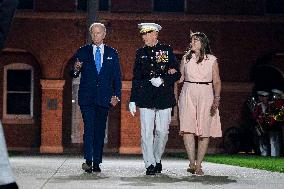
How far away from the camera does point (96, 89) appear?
8.74m

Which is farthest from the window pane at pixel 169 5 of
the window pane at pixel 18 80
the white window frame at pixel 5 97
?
the window pane at pixel 18 80

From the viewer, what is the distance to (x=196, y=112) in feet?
29.0

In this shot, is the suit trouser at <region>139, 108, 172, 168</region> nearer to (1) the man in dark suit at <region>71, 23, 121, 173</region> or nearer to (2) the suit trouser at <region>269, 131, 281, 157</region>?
(1) the man in dark suit at <region>71, 23, 121, 173</region>

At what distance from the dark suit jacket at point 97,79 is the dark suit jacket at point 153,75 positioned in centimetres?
29

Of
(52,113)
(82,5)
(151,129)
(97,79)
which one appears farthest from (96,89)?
(82,5)

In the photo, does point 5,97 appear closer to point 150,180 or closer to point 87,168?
point 87,168

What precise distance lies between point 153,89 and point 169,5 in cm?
1584

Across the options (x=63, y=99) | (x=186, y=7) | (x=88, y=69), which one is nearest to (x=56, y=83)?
(x=63, y=99)

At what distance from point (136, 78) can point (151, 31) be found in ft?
2.01

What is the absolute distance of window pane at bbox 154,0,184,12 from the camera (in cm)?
2417

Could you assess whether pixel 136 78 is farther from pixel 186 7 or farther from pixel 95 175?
pixel 186 7

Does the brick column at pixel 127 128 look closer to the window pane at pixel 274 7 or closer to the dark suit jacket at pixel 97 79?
the window pane at pixel 274 7

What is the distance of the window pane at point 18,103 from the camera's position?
24219 millimetres

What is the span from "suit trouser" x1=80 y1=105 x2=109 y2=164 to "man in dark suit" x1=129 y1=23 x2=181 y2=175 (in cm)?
41
